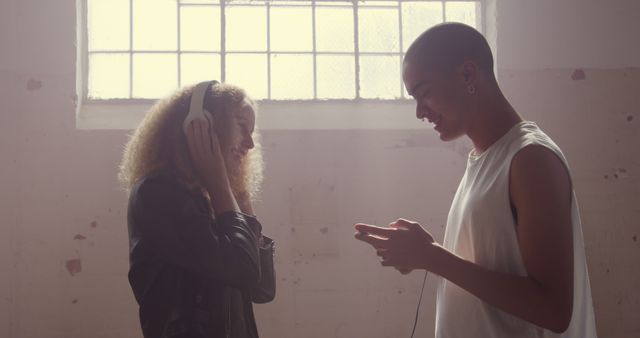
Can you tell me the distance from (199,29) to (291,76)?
61cm

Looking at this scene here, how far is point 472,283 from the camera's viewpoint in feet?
3.58

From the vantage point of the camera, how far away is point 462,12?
3223mm

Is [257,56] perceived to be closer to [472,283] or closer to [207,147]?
[207,147]

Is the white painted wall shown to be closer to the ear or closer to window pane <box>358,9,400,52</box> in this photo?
window pane <box>358,9,400,52</box>

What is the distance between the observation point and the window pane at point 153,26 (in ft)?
10.1

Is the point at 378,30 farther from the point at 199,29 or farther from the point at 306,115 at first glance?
the point at 199,29

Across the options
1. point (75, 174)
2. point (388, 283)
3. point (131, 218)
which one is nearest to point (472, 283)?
point (131, 218)

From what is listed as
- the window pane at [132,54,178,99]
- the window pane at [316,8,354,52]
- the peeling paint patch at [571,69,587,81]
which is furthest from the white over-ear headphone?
the peeling paint patch at [571,69,587,81]

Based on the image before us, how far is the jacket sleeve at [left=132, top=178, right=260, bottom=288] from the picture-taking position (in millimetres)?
1308

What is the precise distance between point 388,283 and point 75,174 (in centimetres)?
169

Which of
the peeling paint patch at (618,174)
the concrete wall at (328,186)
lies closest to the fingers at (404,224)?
the concrete wall at (328,186)

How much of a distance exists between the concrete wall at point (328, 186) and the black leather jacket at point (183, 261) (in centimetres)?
131

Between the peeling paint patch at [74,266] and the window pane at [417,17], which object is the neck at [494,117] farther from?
the peeling paint patch at [74,266]

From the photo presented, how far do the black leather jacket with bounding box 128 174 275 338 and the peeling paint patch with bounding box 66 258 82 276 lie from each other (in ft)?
4.61
